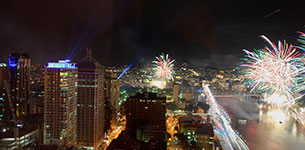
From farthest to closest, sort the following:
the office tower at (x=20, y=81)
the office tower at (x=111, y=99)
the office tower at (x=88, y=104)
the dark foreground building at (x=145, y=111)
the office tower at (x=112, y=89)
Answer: the office tower at (x=112, y=89) < the office tower at (x=111, y=99) < the dark foreground building at (x=145, y=111) < the office tower at (x=20, y=81) < the office tower at (x=88, y=104)

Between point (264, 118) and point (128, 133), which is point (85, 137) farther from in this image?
point (264, 118)

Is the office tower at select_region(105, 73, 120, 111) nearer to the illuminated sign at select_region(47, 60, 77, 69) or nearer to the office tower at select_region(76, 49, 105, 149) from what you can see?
the office tower at select_region(76, 49, 105, 149)

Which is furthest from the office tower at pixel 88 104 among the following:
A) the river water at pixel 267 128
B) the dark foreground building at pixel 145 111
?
the river water at pixel 267 128

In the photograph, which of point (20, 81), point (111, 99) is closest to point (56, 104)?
point (20, 81)

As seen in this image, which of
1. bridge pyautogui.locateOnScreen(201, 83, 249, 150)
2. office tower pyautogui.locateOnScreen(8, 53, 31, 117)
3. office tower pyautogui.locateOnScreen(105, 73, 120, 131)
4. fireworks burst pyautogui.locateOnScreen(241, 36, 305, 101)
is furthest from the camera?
office tower pyautogui.locateOnScreen(105, 73, 120, 131)

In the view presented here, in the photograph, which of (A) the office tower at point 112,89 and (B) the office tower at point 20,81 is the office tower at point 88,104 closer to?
(B) the office tower at point 20,81

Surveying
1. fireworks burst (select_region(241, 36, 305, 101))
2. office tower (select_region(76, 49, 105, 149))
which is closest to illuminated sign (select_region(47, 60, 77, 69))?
office tower (select_region(76, 49, 105, 149))
